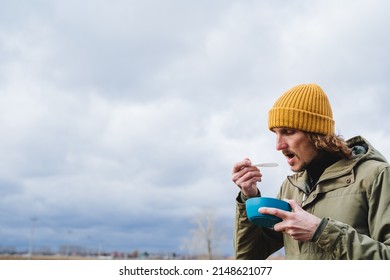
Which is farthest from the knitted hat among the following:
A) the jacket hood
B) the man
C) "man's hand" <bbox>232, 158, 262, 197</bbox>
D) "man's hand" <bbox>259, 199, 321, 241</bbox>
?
"man's hand" <bbox>259, 199, 321, 241</bbox>

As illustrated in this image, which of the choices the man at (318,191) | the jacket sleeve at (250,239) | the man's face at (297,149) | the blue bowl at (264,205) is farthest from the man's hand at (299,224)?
the jacket sleeve at (250,239)

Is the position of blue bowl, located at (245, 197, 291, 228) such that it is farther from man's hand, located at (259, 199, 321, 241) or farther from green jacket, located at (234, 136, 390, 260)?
green jacket, located at (234, 136, 390, 260)

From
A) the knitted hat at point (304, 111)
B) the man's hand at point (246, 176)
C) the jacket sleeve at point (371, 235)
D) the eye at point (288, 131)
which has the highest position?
the knitted hat at point (304, 111)

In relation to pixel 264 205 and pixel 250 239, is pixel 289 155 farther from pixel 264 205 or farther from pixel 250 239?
pixel 250 239

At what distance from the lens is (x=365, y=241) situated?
8.04 ft

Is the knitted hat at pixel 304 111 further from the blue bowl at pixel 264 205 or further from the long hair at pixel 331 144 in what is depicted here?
the blue bowl at pixel 264 205

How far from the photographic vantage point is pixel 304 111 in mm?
3014

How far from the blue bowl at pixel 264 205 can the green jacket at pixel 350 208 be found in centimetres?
25

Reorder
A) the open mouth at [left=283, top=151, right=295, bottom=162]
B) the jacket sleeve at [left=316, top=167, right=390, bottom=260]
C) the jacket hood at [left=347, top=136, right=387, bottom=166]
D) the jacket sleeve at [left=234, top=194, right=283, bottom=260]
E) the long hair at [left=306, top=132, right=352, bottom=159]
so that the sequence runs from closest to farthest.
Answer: the jacket sleeve at [left=316, top=167, right=390, bottom=260] → the jacket hood at [left=347, top=136, right=387, bottom=166] → the long hair at [left=306, top=132, right=352, bottom=159] → the open mouth at [left=283, top=151, right=295, bottom=162] → the jacket sleeve at [left=234, top=194, right=283, bottom=260]

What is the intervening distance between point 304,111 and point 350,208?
0.71 metres

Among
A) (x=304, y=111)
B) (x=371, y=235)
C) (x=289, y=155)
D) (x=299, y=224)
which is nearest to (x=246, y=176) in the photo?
(x=289, y=155)

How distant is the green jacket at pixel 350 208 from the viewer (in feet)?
8.09

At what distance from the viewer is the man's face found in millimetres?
2988
